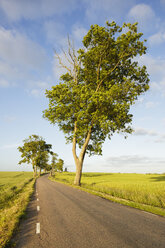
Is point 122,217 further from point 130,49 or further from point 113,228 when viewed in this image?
point 130,49

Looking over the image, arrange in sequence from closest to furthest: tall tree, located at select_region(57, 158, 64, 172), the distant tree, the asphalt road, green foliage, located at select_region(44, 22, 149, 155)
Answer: the asphalt road
green foliage, located at select_region(44, 22, 149, 155)
the distant tree
tall tree, located at select_region(57, 158, 64, 172)

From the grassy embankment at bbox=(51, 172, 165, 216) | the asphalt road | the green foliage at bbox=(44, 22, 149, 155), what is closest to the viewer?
the asphalt road

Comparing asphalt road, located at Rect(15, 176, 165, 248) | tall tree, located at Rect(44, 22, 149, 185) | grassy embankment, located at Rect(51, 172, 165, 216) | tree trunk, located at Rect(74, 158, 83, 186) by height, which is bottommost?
grassy embankment, located at Rect(51, 172, 165, 216)

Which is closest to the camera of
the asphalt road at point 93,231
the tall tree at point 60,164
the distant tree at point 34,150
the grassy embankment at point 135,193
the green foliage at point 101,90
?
the asphalt road at point 93,231

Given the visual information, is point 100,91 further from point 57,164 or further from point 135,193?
point 57,164

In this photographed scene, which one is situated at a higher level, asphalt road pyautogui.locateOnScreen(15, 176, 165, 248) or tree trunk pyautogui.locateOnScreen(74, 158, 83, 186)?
tree trunk pyautogui.locateOnScreen(74, 158, 83, 186)

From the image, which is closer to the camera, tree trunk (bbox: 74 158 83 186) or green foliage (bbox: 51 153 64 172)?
tree trunk (bbox: 74 158 83 186)

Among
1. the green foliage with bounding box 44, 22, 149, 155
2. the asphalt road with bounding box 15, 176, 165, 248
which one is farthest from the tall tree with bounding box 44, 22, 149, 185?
the asphalt road with bounding box 15, 176, 165, 248

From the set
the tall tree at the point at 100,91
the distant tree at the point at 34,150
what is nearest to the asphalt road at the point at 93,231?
the tall tree at the point at 100,91

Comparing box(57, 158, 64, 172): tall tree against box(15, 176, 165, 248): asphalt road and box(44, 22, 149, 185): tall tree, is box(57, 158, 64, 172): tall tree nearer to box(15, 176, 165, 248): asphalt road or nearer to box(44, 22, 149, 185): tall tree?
box(44, 22, 149, 185): tall tree

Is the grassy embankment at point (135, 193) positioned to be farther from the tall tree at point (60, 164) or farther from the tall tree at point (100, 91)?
the tall tree at point (60, 164)

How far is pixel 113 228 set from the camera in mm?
6105

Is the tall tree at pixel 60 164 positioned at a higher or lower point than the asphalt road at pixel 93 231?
higher

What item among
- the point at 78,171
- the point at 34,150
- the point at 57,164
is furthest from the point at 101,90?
the point at 57,164
